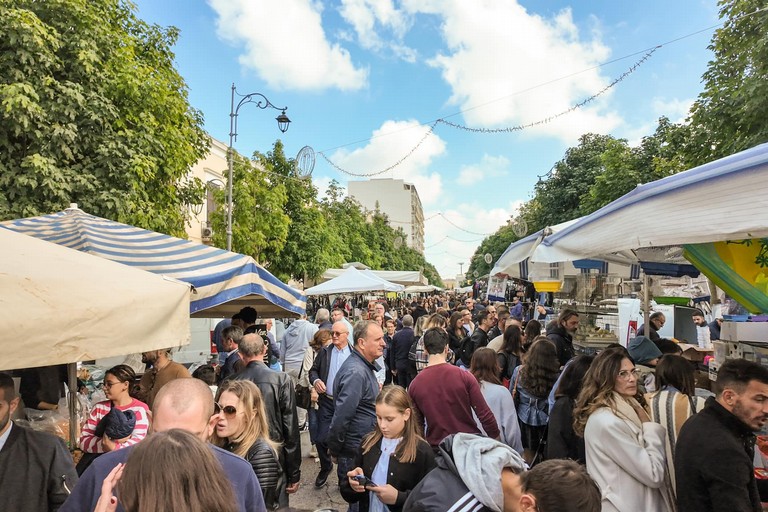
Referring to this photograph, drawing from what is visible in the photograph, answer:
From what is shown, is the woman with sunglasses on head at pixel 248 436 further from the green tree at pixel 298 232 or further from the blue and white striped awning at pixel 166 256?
the green tree at pixel 298 232

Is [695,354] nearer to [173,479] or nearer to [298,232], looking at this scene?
[173,479]

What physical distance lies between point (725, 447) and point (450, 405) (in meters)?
2.06

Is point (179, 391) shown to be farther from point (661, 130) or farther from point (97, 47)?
point (661, 130)

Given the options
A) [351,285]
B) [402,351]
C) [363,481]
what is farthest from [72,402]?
[351,285]

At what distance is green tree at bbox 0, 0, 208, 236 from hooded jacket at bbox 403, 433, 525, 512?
9.33 meters

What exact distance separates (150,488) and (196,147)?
534 inches

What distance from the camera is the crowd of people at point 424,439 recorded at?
1.73m

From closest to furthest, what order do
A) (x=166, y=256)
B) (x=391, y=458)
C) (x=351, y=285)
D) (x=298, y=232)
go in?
(x=391, y=458), (x=166, y=256), (x=351, y=285), (x=298, y=232)

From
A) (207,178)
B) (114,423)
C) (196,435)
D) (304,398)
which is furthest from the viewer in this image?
(207,178)

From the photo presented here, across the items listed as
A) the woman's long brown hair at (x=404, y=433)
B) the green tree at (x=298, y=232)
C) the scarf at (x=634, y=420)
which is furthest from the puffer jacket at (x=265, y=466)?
the green tree at (x=298, y=232)

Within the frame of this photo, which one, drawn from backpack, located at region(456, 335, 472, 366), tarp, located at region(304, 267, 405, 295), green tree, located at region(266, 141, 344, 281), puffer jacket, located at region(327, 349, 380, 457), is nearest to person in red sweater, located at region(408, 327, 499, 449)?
puffer jacket, located at region(327, 349, 380, 457)

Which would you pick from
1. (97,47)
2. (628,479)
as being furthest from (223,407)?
(97,47)

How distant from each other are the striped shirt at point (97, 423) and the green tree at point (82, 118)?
279 inches

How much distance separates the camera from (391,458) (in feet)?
10.1
